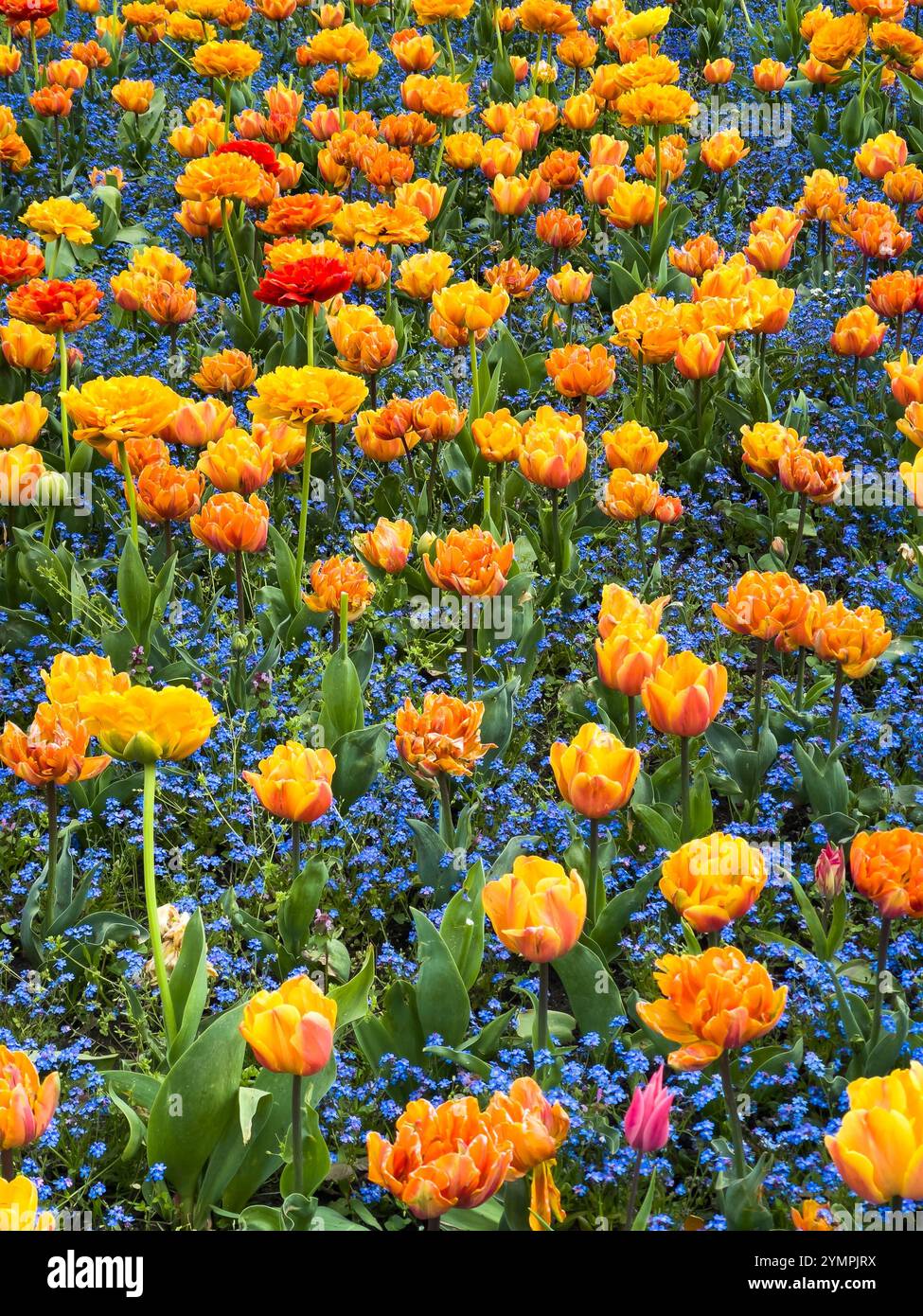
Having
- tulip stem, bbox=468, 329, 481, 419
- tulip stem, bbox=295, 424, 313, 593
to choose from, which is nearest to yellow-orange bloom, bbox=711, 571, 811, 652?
tulip stem, bbox=295, 424, 313, 593

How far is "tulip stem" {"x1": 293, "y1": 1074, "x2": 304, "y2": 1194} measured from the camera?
7.23 ft

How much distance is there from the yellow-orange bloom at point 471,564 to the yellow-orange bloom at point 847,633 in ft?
2.37

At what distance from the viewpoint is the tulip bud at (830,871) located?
2771 millimetres

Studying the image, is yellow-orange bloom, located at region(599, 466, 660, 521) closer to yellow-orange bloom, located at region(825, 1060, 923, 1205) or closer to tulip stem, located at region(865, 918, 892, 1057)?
tulip stem, located at region(865, 918, 892, 1057)

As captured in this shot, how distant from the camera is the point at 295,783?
8.80 feet

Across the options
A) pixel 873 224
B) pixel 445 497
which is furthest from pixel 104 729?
pixel 873 224

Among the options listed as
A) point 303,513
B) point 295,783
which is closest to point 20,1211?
point 295,783

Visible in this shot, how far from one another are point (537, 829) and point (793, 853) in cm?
60

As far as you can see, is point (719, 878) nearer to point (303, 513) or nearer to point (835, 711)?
point (835, 711)

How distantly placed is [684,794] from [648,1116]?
1050 millimetres

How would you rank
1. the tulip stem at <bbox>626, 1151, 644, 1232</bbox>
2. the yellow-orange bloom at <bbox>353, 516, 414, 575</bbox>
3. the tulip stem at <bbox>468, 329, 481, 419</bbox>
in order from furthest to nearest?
the tulip stem at <bbox>468, 329, 481, 419</bbox>
the yellow-orange bloom at <bbox>353, 516, 414, 575</bbox>
the tulip stem at <bbox>626, 1151, 644, 1232</bbox>

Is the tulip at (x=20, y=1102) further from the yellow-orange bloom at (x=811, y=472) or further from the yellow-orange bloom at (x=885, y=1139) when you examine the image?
the yellow-orange bloom at (x=811, y=472)

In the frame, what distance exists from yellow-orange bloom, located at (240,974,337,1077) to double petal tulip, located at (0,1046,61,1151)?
33cm

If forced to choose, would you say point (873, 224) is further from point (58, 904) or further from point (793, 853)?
point (58, 904)
